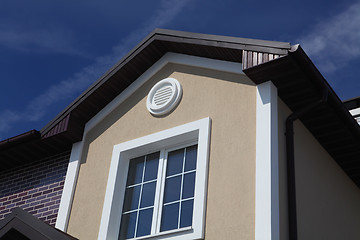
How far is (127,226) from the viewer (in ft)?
27.9

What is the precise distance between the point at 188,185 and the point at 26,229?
240 cm

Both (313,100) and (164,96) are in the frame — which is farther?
(164,96)

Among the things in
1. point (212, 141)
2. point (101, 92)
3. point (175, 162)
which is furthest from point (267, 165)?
point (101, 92)

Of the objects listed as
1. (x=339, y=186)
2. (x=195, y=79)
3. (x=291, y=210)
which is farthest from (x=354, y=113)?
(x=291, y=210)

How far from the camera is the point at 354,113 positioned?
1276 centimetres

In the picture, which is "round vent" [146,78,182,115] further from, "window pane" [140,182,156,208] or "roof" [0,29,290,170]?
"window pane" [140,182,156,208]

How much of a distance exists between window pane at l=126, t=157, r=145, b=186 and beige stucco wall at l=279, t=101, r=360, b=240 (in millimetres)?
2461

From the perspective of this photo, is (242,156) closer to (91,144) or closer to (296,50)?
(296,50)

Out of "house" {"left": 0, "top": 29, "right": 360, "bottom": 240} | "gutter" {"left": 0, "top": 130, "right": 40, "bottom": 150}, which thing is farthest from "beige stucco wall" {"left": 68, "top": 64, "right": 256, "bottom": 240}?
"gutter" {"left": 0, "top": 130, "right": 40, "bottom": 150}

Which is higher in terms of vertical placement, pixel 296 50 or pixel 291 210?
pixel 296 50

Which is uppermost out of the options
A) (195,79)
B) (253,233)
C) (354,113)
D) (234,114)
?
(354,113)

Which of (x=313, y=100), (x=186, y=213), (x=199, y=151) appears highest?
(x=313, y=100)

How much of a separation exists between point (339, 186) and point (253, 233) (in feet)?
10.8

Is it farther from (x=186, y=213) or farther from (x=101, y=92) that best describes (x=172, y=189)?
(x=101, y=92)
